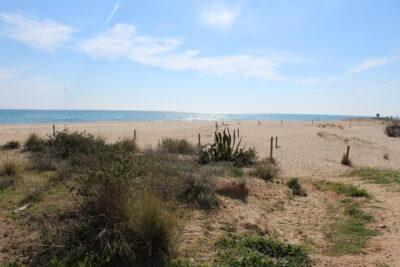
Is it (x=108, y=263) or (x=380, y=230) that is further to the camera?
(x=380, y=230)

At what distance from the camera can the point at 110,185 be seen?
226 inches

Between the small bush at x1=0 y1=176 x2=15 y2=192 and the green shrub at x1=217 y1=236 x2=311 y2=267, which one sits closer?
the green shrub at x1=217 y1=236 x2=311 y2=267

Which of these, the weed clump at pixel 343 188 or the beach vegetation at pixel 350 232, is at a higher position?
the weed clump at pixel 343 188

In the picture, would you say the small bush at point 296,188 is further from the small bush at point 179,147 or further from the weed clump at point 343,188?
the small bush at point 179,147

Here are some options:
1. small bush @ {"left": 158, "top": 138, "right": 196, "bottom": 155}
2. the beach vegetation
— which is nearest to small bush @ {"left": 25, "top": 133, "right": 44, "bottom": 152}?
small bush @ {"left": 158, "top": 138, "right": 196, "bottom": 155}

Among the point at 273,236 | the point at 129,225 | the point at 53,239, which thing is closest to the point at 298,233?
the point at 273,236

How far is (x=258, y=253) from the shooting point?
18.5 ft

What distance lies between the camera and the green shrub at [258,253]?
17.8 ft

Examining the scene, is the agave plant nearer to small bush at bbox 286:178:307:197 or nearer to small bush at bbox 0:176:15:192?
small bush at bbox 286:178:307:197

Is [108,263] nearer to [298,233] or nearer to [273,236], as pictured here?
[273,236]

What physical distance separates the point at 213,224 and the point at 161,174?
1.47 m

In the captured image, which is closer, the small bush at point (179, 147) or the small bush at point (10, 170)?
the small bush at point (10, 170)

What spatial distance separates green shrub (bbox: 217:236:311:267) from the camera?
5422 mm

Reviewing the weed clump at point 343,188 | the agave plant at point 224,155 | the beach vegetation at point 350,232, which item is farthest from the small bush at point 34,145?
the beach vegetation at point 350,232
